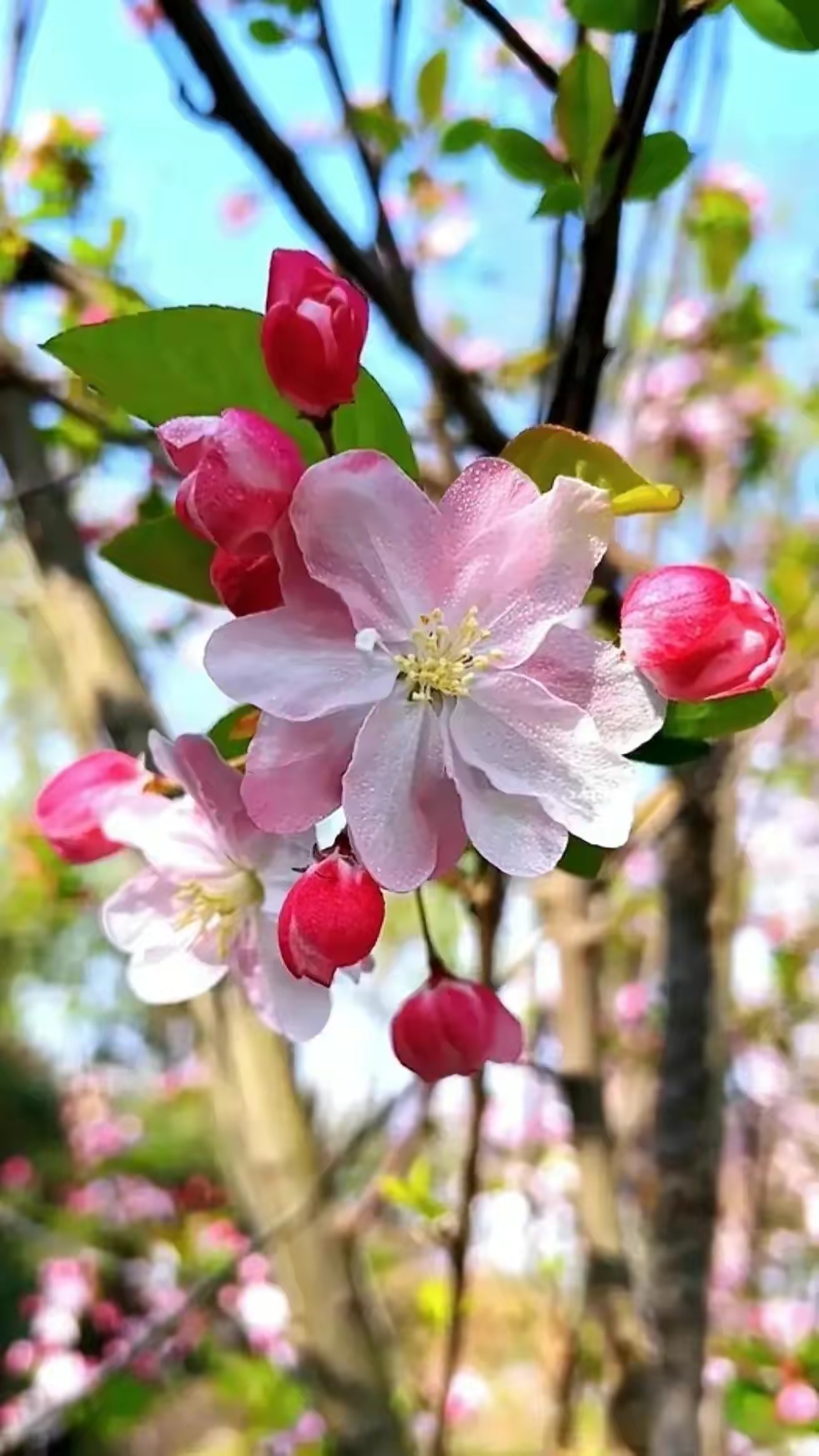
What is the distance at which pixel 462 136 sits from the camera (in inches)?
30.5

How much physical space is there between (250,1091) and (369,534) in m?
0.92

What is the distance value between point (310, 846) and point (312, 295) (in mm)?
201

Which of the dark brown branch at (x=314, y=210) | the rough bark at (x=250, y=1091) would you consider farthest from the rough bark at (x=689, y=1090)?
the dark brown branch at (x=314, y=210)

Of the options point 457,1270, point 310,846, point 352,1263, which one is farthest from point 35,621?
Answer: point 310,846

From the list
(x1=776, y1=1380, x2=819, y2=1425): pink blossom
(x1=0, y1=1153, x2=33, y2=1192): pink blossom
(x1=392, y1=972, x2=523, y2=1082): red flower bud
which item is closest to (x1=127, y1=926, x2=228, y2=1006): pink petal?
(x1=392, y1=972, x2=523, y2=1082): red flower bud

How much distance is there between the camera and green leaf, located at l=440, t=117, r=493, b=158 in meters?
0.73

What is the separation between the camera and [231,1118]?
1.29 m

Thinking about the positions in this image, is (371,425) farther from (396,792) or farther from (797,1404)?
(797,1404)

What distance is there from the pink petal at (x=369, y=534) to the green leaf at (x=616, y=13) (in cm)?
19

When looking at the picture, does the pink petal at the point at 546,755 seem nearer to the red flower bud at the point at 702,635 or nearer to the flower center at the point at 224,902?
the red flower bud at the point at 702,635

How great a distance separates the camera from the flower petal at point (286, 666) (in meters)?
0.42

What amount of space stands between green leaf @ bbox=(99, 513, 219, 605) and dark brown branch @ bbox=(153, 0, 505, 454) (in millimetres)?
289

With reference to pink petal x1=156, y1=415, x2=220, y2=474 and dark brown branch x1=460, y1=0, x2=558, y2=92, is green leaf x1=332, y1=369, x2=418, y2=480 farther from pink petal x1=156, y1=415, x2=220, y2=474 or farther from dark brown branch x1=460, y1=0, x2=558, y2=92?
dark brown branch x1=460, y1=0, x2=558, y2=92

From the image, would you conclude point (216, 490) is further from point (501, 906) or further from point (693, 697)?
point (501, 906)
